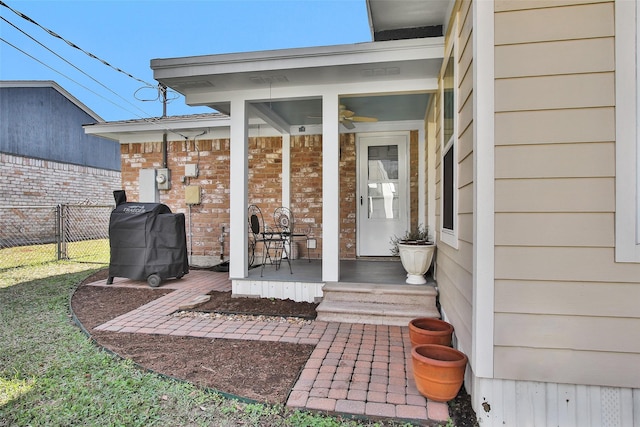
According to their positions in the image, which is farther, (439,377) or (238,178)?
(238,178)

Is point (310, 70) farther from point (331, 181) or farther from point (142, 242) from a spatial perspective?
point (142, 242)

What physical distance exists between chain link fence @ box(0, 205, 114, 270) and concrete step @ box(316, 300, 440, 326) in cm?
599

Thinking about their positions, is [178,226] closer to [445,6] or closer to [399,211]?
[399,211]

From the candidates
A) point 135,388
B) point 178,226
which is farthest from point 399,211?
point 135,388

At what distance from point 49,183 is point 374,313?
36.6 ft

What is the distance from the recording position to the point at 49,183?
34.7 feet

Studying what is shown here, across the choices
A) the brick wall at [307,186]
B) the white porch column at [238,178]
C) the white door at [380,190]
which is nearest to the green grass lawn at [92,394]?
the white porch column at [238,178]

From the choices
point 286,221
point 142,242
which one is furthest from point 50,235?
point 286,221

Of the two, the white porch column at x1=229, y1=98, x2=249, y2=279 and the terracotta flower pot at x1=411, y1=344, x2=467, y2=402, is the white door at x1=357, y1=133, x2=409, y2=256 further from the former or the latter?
the terracotta flower pot at x1=411, y1=344, x2=467, y2=402

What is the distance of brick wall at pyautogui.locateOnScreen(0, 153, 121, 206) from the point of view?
30.9 ft

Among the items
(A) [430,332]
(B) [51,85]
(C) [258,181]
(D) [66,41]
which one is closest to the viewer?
(A) [430,332]

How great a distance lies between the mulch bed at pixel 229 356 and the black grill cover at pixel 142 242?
1.11 m

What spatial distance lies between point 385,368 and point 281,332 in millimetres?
1115

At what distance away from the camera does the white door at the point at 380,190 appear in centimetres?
571
